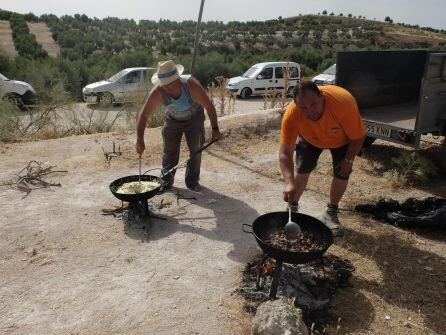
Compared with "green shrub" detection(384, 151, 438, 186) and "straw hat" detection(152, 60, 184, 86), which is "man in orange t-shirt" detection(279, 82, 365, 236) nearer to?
"straw hat" detection(152, 60, 184, 86)

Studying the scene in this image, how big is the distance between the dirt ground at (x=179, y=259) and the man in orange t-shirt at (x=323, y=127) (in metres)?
0.86

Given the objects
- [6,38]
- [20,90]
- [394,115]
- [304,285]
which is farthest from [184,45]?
[304,285]

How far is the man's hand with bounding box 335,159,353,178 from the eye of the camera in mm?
3955

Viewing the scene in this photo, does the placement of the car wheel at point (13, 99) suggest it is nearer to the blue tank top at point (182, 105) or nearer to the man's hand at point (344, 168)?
the blue tank top at point (182, 105)

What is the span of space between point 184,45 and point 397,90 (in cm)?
2846

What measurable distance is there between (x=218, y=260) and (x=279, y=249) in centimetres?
118

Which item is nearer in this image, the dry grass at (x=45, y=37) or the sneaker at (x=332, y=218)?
the sneaker at (x=332, y=218)

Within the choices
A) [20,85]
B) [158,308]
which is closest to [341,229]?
[158,308]

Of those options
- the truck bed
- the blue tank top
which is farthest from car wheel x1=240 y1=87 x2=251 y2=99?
the blue tank top

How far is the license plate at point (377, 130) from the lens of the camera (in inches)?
235

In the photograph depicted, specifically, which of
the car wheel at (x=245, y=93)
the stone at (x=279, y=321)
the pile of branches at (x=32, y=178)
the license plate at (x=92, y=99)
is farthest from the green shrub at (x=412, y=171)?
the car wheel at (x=245, y=93)

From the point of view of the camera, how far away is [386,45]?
1606 inches

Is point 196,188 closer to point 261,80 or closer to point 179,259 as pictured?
point 179,259

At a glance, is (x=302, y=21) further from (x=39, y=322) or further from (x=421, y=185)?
(x=39, y=322)
